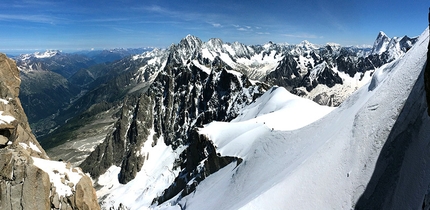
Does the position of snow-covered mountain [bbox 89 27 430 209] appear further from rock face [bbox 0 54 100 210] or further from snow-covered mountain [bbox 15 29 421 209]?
rock face [bbox 0 54 100 210]

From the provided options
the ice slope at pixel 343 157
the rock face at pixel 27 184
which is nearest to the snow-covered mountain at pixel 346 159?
the ice slope at pixel 343 157

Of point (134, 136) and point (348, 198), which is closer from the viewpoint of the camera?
point (348, 198)

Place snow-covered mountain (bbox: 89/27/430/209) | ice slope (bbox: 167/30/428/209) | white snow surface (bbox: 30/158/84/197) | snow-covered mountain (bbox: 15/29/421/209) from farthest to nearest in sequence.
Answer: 1. snow-covered mountain (bbox: 15/29/421/209)
2. white snow surface (bbox: 30/158/84/197)
3. ice slope (bbox: 167/30/428/209)
4. snow-covered mountain (bbox: 89/27/430/209)

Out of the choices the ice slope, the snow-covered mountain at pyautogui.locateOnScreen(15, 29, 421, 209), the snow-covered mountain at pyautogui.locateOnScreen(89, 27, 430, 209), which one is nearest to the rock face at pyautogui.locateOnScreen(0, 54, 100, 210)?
the ice slope

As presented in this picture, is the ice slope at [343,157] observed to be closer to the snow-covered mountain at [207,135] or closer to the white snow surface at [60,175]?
the snow-covered mountain at [207,135]

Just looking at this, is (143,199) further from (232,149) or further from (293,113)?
(293,113)

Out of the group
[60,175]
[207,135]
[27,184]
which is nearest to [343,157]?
[60,175]

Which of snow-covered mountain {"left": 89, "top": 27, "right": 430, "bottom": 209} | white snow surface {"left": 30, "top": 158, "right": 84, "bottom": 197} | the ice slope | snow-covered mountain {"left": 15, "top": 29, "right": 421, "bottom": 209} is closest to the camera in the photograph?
snow-covered mountain {"left": 89, "top": 27, "right": 430, "bottom": 209}

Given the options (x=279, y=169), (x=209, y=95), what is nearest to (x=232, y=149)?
(x=279, y=169)

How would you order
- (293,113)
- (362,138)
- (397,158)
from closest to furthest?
(397,158), (362,138), (293,113)
